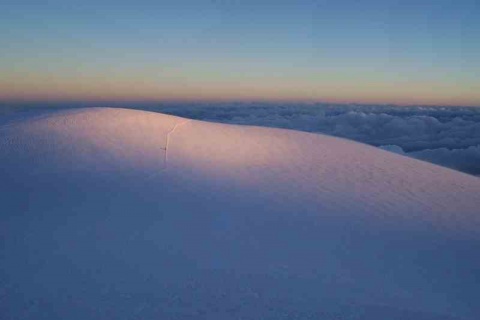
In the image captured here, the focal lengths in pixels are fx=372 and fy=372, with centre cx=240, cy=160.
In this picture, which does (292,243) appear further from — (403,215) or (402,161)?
(402,161)

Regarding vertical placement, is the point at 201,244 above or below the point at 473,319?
above

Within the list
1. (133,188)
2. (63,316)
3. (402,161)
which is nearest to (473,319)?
(63,316)

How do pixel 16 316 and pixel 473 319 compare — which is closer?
pixel 16 316

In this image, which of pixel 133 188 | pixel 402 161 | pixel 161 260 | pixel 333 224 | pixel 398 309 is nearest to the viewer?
pixel 398 309

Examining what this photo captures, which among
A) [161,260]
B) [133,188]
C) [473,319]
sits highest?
[133,188]

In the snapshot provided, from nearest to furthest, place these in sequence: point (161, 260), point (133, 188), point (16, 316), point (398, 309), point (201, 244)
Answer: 1. point (16, 316)
2. point (398, 309)
3. point (161, 260)
4. point (201, 244)
5. point (133, 188)

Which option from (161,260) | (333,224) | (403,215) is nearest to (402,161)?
(403,215)

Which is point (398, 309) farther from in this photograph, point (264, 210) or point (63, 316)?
point (63, 316)
